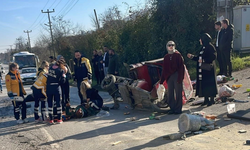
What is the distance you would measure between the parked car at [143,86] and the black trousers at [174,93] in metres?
0.30

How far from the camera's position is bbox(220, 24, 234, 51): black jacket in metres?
9.61

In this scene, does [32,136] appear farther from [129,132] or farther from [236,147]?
[236,147]

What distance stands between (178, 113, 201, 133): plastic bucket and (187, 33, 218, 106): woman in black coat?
217 cm

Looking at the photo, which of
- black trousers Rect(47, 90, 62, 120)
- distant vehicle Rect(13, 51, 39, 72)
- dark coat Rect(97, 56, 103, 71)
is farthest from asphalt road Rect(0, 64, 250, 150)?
distant vehicle Rect(13, 51, 39, 72)

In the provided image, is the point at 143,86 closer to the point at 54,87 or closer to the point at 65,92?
the point at 54,87

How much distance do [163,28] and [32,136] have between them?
9.50m

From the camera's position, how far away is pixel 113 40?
64.2 feet

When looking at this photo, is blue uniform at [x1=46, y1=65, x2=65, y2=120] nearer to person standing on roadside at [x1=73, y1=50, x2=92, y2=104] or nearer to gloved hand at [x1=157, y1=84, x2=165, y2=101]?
person standing on roadside at [x1=73, y1=50, x2=92, y2=104]

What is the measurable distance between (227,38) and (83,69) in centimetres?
520

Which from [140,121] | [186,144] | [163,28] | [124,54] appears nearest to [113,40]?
[124,54]

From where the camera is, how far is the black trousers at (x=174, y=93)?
23.7 feet

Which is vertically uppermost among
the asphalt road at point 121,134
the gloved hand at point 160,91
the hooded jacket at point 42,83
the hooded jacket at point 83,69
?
the hooded jacket at point 83,69

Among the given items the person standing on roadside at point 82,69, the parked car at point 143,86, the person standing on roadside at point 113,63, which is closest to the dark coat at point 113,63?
the person standing on roadside at point 113,63

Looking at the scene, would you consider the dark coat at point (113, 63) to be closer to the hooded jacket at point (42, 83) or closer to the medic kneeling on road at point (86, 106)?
the medic kneeling on road at point (86, 106)
